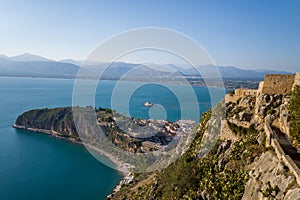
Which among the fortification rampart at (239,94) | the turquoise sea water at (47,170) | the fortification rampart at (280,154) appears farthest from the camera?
the turquoise sea water at (47,170)

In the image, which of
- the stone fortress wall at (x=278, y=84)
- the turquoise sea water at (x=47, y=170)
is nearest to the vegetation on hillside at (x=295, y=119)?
the stone fortress wall at (x=278, y=84)

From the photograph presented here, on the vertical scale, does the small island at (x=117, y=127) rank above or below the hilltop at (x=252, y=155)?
below

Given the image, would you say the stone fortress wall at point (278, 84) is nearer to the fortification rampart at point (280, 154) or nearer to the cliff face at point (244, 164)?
the cliff face at point (244, 164)

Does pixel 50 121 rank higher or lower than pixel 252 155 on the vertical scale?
lower

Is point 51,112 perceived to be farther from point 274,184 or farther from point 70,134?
point 274,184

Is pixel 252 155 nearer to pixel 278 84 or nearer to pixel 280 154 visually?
pixel 280 154

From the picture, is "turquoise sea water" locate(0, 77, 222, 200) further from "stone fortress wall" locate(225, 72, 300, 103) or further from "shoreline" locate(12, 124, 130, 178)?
"stone fortress wall" locate(225, 72, 300, 103)

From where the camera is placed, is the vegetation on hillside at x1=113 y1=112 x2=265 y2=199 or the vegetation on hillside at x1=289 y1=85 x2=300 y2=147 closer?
the vegetation on hillside at x1=289 y1=85 x2=300 y2=147

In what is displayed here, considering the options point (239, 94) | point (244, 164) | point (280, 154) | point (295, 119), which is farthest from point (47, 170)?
point (280, 154)

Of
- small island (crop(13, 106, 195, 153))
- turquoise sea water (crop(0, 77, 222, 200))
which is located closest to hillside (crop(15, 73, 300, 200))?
turquoise sea water (crop(0, 77, 222, 200))

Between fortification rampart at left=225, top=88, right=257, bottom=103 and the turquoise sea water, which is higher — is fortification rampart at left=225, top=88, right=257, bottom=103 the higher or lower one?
the higher one

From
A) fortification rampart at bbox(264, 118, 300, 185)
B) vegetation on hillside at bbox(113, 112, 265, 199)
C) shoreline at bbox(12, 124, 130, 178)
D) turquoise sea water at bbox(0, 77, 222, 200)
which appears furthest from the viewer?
shoreline at bbox(12, 124, 130, 178)

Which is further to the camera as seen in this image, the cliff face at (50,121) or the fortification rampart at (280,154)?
the cliff face at (50,121)
